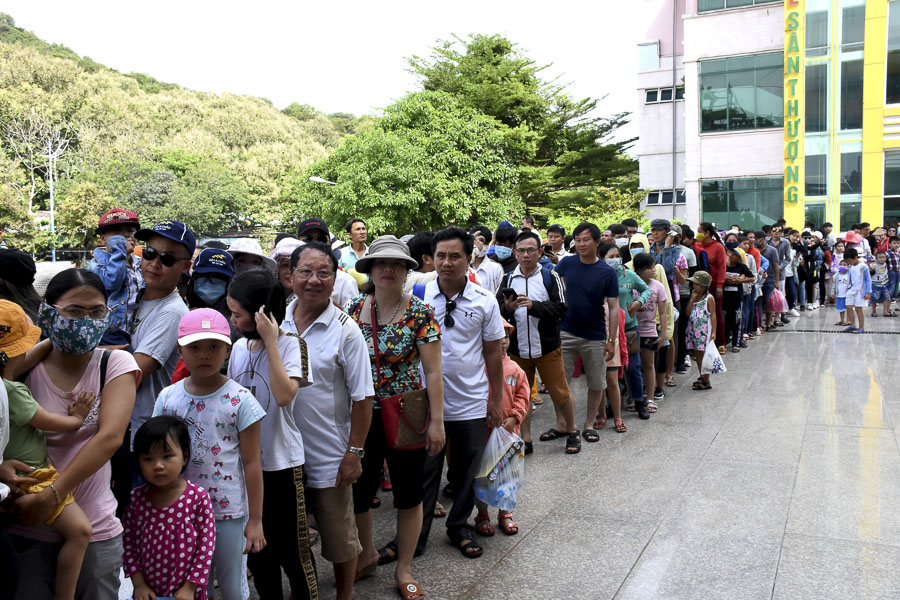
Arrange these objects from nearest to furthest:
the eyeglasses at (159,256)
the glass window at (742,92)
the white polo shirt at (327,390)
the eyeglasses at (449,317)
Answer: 1. the white polo shirt at (327,390)
2. the eyeglasses at (159,256)
3. the eyeglasses at (449,317)
4. the glass window at (742,92)

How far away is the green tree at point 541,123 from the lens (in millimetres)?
40406

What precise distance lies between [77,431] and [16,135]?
60924 millimetres

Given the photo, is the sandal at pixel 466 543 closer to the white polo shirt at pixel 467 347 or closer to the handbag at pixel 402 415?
the white polo shirt at pixel 467 347

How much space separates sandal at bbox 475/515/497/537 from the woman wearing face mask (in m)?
2.40

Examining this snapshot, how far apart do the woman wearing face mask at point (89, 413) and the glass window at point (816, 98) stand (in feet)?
94.5

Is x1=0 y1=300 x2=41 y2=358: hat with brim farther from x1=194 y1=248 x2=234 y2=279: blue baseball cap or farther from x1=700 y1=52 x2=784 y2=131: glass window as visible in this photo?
x1=700 y1=52 x2=784 y2=131: glass window

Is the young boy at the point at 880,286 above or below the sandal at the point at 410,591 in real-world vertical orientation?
above

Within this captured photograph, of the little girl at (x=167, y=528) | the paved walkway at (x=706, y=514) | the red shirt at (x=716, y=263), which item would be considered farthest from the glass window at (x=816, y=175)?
the little girl at (x=167, y=528)

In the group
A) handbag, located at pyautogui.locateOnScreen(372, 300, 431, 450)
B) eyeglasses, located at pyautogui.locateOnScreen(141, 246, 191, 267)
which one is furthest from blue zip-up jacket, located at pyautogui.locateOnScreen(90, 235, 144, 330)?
handbag, located at pyautogui.locateOnScreen(372, 300, 431, 450)

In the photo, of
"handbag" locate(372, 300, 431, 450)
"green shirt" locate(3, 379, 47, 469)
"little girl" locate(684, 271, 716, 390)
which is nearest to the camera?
"green shirt" locate(3, 379, 47, 469)

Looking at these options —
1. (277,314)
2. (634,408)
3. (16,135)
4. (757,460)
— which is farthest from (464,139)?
(16,135)

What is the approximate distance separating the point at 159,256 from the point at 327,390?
1.04 meters

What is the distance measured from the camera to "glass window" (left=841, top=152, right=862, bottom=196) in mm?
25938

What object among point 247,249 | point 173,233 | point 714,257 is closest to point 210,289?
point 173,233
